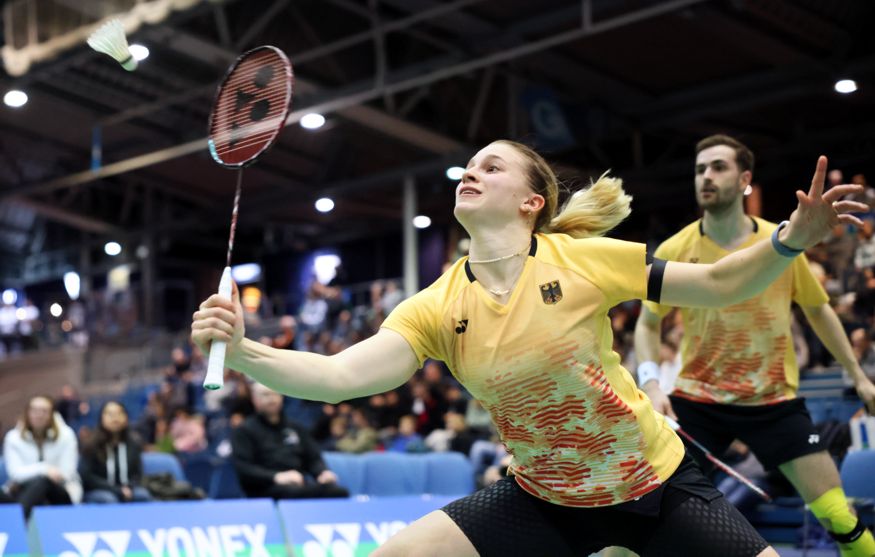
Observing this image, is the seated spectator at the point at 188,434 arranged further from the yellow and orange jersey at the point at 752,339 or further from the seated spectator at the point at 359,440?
the yellow and orange jersey at the point at 752,339

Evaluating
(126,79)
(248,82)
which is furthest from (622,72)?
(248,82)

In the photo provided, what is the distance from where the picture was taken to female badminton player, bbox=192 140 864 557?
10.9 ft

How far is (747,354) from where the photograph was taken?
5152 mm

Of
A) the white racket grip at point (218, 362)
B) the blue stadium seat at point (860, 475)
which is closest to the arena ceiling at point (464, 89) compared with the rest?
the blue stadium seat at point (860, 475)

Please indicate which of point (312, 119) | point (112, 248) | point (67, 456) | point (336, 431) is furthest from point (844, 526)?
point (112, 248)

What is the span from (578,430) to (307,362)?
904 mm

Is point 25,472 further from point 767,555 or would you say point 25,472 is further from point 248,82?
point 767,555

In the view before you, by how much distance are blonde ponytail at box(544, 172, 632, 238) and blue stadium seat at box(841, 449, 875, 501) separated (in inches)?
140

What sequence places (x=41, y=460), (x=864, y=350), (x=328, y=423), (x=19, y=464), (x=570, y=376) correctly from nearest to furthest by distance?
(x=570, y=376) < (x=19, y=464) < (x=41, y=460) < (x=864, y=350) < (x=328, y=423)

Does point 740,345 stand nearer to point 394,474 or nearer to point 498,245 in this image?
point 498,245

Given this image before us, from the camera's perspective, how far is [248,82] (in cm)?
409

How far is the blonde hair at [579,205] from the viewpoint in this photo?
375 centimetres

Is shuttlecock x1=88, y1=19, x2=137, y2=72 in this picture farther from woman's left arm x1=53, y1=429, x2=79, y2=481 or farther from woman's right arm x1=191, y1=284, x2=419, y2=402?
woman's left arm x1=53, y1=429, x2=79, y2=481

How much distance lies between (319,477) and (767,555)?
20.7 ft
